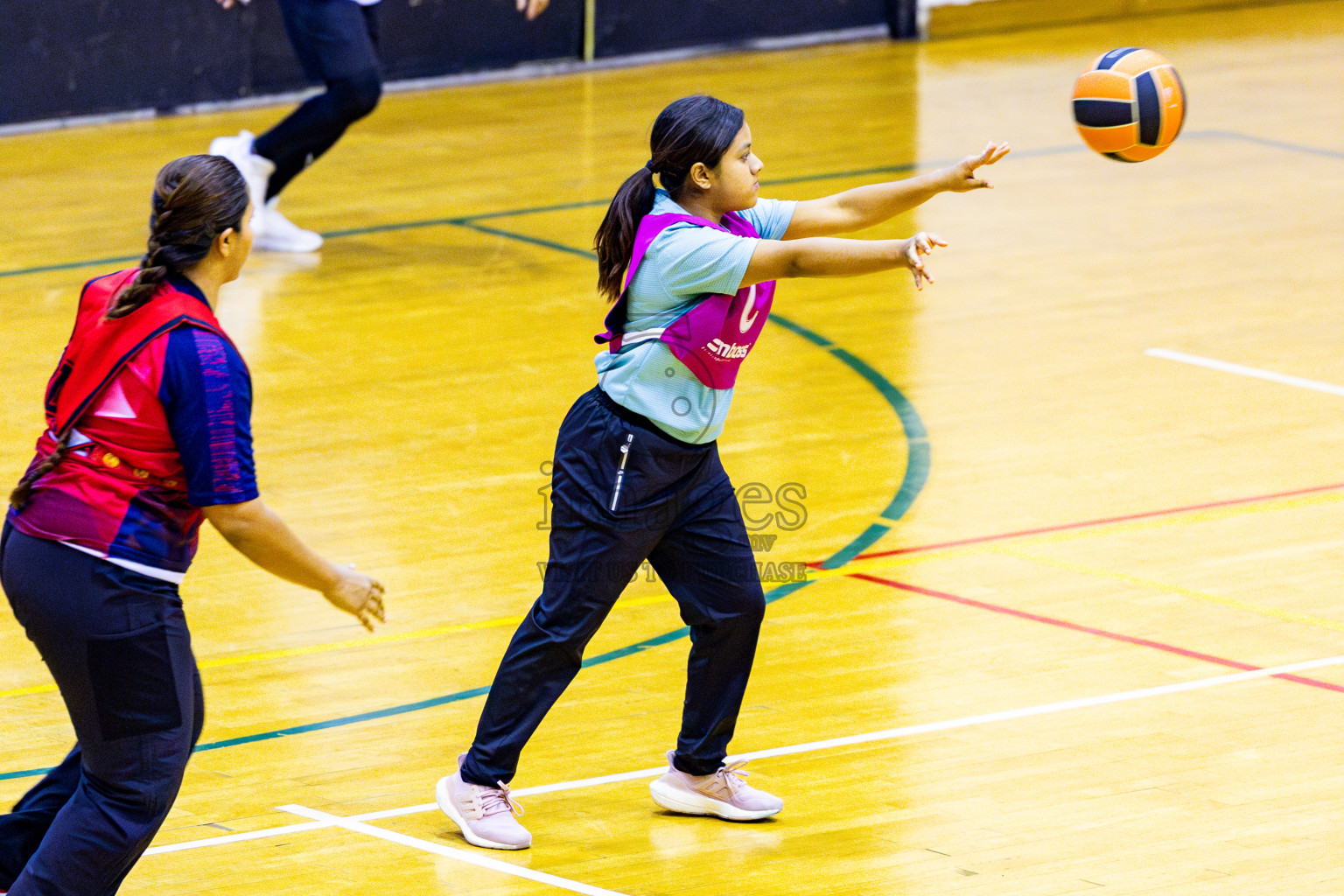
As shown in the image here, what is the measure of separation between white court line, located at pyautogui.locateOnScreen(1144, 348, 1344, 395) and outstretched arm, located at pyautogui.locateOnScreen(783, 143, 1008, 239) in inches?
145

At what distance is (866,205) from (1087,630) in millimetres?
1646

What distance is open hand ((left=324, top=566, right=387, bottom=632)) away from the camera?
387 centimetres

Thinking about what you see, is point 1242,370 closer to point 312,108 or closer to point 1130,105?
point 1130,105

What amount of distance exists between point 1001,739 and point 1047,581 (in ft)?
3.80

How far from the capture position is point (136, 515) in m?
3.81

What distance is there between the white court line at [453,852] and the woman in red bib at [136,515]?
895mm

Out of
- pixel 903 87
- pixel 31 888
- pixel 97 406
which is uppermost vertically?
pixel 97 406

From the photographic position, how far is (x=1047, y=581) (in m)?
6.31

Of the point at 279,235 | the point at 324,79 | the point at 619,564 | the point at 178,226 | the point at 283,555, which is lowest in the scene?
the point at 279,235

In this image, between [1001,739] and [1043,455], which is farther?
[1043,455]

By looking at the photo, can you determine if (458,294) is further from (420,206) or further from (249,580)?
(249,580)

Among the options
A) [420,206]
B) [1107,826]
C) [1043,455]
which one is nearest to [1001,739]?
[1107,826]

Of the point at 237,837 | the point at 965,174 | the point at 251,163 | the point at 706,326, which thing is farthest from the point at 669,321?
the point at 251,163

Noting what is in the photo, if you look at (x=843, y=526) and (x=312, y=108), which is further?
(x=312, y=108)
